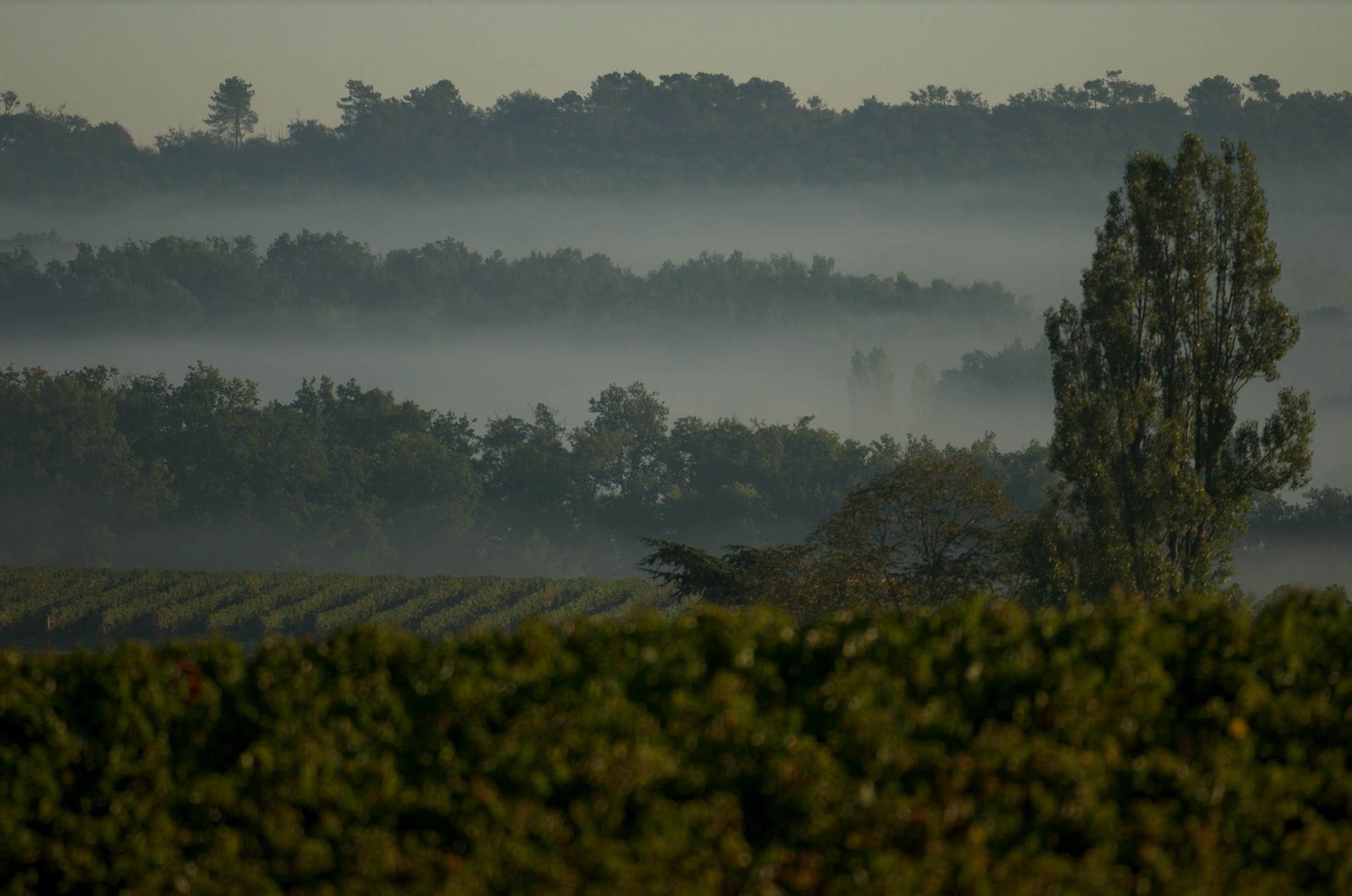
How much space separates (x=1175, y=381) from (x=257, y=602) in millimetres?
48226

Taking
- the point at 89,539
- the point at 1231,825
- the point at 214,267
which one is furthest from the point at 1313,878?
the point at 214,267

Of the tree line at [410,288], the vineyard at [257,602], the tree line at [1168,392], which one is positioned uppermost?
the tree line at [410,288]

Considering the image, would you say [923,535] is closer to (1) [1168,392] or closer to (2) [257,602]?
(1) [1168,392]

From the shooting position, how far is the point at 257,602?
60562mm

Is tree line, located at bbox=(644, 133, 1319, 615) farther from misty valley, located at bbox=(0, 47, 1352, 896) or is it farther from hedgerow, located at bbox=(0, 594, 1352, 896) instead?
hedgerow, located at bbox=(0, 594, 1352, 896)

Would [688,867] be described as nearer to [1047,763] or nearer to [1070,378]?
[1047,763]

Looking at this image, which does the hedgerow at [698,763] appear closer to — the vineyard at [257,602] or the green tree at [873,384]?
the vineyard at [257,602]

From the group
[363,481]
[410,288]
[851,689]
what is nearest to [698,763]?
[851,689]

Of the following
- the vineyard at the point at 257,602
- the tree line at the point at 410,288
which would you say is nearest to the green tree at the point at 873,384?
the tree line at the point at 410,288

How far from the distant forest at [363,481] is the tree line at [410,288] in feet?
186

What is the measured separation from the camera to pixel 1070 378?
25.7 m

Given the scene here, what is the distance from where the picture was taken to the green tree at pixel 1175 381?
76.5 feet

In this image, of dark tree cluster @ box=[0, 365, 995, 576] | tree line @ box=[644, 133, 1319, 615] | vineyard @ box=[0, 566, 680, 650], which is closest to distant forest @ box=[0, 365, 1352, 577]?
dark tree cluster @ box=[0, 365, 995, 576]

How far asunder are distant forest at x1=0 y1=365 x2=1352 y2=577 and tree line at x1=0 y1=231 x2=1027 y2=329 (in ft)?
186
